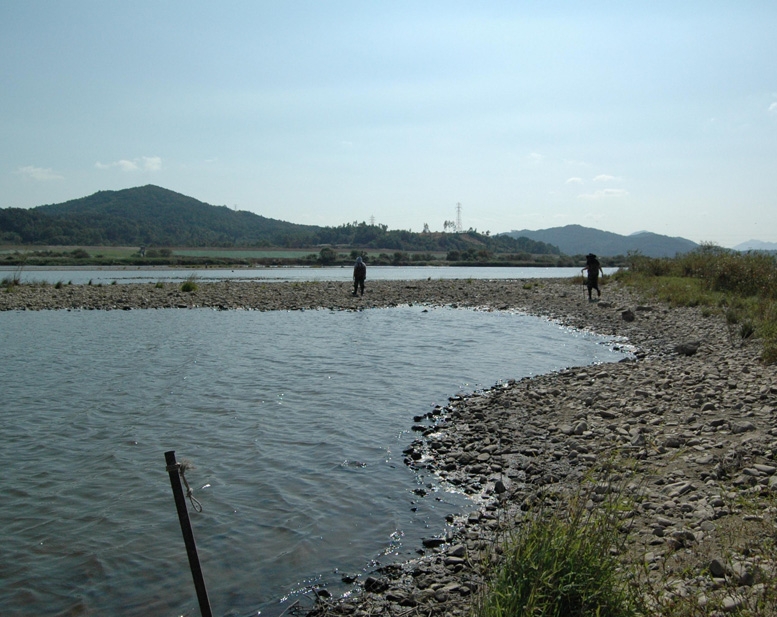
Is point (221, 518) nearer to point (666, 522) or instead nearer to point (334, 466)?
point (334, 466)

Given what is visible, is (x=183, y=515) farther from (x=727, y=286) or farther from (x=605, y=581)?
(x=727, y=286)

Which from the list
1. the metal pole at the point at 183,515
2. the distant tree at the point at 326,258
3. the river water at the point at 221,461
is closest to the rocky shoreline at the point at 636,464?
the river water at the point at 221,461

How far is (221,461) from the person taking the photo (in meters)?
9.42

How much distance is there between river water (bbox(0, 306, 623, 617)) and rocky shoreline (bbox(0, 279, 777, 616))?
517 millimetres

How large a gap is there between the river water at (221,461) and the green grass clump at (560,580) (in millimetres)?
2260

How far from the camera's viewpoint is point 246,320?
1142 inches

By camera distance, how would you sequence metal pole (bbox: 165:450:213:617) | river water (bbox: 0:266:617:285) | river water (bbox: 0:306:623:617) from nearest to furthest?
metal pole (bbox: 165:450:213:617) < river water (bbox: 0:306:623:617) < river water (bbox: 0:266:617:285)

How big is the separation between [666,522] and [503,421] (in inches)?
195

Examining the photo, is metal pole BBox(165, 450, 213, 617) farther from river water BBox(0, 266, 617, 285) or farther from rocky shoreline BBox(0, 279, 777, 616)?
river water BBox(0, 266, 617, 285)

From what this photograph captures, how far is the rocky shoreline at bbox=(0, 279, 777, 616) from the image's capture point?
5.19 m

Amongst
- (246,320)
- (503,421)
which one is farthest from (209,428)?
(246,320)

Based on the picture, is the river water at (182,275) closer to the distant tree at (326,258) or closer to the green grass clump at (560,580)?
the distant tree at (326,258)

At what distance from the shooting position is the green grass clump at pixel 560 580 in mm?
3938

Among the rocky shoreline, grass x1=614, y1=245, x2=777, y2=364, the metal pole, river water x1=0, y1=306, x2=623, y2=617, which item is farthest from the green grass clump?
grass x1=614, y1=245, x2=777, y2=364
